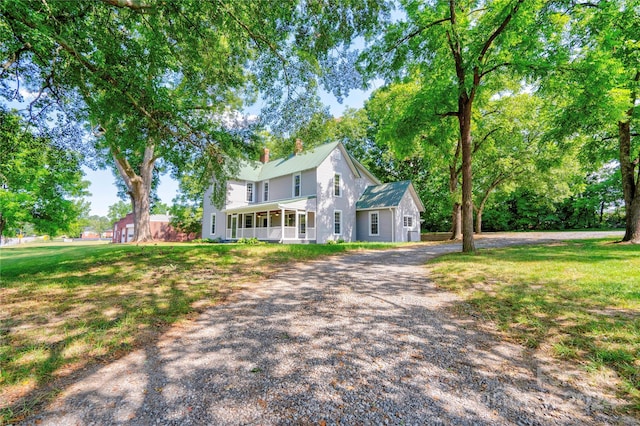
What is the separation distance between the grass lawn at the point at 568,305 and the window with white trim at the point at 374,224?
1416 centimetres

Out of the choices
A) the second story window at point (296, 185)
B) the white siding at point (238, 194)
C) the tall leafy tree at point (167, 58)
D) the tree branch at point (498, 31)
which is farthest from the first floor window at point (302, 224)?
the tree branch at point (498, 31)

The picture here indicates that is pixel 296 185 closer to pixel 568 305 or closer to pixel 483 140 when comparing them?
pixel 483 140

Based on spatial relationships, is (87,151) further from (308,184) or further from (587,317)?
(308,184)

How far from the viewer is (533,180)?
75.2ft

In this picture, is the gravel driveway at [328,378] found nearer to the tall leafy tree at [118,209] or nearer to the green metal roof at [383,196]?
the green metal roof at [383,196]

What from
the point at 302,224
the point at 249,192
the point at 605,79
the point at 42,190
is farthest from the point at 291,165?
the point at 605,79

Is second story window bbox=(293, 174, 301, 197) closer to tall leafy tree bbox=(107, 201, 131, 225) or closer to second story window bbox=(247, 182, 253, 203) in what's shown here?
second story window bbox=(247, 182, 253, 203)

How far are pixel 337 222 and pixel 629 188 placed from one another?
49.9ft

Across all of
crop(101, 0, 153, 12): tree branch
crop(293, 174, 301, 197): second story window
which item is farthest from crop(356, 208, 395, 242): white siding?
crop(101, 0, 153, 12): tree branch

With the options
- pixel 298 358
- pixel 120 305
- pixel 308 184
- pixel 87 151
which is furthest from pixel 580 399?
pixel 308 184

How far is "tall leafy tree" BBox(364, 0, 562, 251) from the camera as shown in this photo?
9820 millimetres

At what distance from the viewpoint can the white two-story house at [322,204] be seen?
20.9m

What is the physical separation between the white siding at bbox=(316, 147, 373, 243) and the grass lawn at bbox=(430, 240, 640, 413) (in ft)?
43.6

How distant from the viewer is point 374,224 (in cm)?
2267
